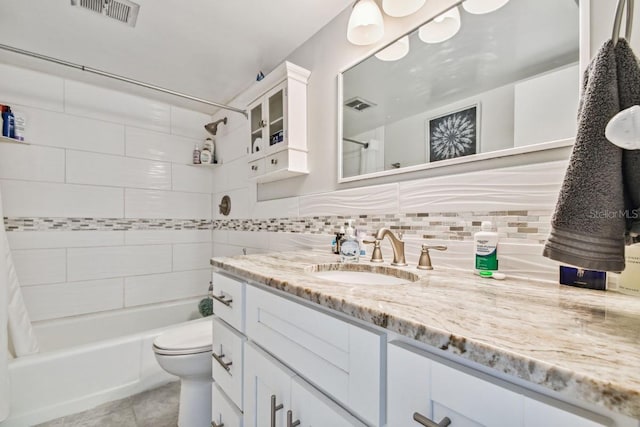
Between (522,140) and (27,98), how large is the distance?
289 centimetres

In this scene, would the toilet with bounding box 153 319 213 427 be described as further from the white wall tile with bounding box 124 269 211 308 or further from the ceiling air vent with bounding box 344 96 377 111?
the ceiling air vent with bounding box 344 96 377 111

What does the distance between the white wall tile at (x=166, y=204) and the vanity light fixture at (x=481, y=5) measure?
246cm

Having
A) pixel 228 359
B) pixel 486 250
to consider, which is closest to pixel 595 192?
pixel 486 250

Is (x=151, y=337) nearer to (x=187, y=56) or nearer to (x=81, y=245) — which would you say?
(x=81, y=245)

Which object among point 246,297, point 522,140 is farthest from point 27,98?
point 522,140

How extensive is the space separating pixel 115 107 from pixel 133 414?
2.16 metres

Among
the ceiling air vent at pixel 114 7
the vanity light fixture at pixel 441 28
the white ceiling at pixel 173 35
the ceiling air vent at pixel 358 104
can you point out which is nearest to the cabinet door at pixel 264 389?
the ceiling air vent at pixel 358 104

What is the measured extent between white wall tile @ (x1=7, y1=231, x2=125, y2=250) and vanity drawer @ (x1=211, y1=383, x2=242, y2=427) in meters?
1.72

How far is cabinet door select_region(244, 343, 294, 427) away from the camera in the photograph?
28.8 inches

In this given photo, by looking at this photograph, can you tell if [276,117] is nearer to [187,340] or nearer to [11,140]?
[187,340]

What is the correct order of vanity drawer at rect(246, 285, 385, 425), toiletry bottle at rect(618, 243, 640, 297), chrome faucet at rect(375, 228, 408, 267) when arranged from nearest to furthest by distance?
vanity drawer at rect(246, 285, 385, 425)
toiletry bottle at rect(618, 243, 640, 297)
chrome faucet at rect(375, 228, 408, 267)

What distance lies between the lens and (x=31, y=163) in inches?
77.4

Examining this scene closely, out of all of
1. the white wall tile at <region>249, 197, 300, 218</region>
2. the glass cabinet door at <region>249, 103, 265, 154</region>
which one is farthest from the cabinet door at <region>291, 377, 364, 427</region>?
the glass cabinet door at <region>249, 103, 265, 154</region>

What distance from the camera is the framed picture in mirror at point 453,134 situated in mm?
978
